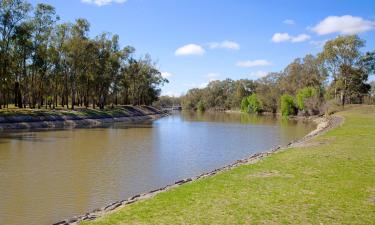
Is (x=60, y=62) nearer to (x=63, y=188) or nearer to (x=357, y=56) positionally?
(x=63, y=188)

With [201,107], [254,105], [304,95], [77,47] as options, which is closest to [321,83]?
[304,95]

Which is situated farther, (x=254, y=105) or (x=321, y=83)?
(x=254, y=105)

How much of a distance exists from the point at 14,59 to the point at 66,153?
36.5 m

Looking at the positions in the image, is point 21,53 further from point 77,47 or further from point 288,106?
point 288,106

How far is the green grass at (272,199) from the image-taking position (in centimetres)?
922

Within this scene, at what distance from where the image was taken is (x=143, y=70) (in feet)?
354

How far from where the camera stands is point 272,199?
35.7 ft

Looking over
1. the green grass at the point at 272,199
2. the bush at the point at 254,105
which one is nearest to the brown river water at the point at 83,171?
the green grass at the point at 272,199

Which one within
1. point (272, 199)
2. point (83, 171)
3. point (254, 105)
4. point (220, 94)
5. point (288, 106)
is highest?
point (220, 94)

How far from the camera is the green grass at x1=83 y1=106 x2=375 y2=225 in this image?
922cm

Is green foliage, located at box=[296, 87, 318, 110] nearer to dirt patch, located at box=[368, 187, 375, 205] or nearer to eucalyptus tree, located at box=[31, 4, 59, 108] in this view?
eucalyptus tree, located at box=[31, 4, 59, 108]

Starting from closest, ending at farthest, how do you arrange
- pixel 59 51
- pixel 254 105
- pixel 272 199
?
pixel 272 199 → pixel 59 51 → pixel 254 105

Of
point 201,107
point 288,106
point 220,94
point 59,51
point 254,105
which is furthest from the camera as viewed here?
point 220,94

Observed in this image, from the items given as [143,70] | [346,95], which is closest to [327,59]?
[346,95]
